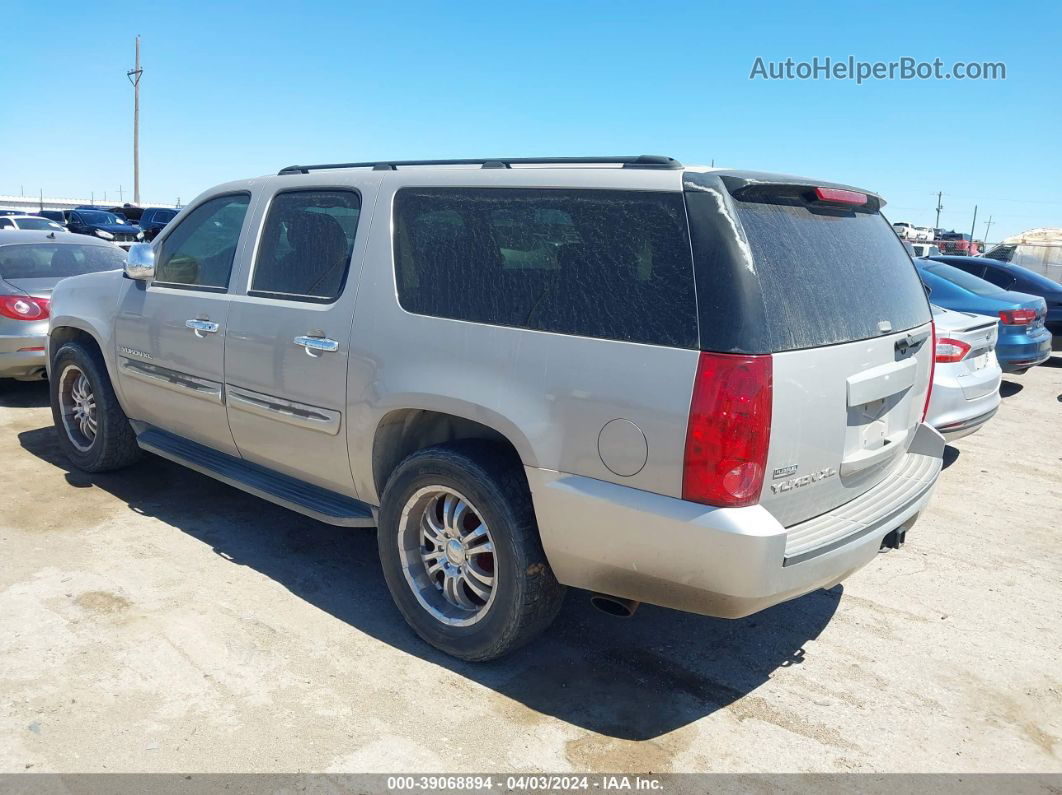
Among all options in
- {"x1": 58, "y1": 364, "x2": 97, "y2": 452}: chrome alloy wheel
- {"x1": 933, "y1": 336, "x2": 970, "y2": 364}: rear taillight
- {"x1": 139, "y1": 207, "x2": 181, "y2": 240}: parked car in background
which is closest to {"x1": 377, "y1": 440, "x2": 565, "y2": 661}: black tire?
{"x1": 58, "y1": 364, "x2": 97, "y2": 452}: chrome alloy wheel

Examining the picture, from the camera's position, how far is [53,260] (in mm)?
7941

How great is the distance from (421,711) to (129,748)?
100cm

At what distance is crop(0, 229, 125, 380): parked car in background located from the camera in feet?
23.5

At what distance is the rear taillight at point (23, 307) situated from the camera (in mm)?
7199

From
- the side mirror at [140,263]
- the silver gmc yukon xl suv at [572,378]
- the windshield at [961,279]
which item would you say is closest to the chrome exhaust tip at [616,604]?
the silver gmc yukon xl suv at [572,378]

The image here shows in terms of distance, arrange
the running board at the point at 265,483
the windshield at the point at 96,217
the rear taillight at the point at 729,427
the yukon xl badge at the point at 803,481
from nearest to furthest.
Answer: the rear taillight at the point at 729,427 < the yukon xl badge at the point at 803,481 < the running board at the point at 265,483 < the windshield at the point at 96,217

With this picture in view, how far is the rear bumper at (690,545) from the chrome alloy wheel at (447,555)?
430 millimetres

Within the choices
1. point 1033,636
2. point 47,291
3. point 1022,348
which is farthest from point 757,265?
point 1022,348

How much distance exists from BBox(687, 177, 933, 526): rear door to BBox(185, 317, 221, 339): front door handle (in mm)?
2703

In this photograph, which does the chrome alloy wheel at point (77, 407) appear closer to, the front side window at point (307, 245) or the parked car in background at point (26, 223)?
the front side window at point (307, 245)

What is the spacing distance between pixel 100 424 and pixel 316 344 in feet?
7.85

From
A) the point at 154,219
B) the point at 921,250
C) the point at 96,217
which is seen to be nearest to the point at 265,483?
the point at 154,219

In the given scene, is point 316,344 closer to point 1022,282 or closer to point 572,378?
point 572,378

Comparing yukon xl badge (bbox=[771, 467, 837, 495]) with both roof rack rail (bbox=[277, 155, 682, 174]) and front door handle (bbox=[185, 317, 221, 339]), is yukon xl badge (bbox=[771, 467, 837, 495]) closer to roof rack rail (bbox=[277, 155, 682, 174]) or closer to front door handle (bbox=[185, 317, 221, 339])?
roof rack rail (bbox=[277, 155, 682, 174])
